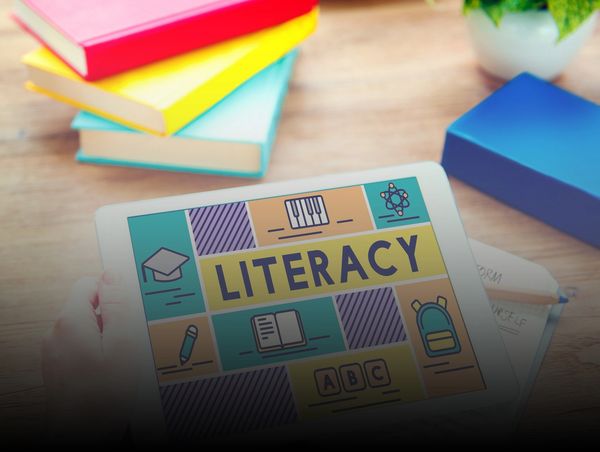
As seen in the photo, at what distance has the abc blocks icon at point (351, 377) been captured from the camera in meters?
0.67

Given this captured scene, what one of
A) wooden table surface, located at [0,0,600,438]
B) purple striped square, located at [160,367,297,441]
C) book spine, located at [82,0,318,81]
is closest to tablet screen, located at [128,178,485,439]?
purple striped square, located at [160,367,297,441]

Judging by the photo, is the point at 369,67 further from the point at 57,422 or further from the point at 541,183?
the point at 57,422

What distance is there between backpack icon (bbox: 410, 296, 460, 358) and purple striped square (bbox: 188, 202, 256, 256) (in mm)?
169

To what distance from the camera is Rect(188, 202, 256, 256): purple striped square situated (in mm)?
726

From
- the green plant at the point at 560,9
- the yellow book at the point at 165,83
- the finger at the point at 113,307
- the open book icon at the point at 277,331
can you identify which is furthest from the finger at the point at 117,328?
the green plant at the point at 560,9

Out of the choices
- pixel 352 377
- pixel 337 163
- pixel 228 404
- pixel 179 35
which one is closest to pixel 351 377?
pixel 352 377

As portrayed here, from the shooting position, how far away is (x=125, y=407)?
25.6 inches

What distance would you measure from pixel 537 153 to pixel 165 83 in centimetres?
43

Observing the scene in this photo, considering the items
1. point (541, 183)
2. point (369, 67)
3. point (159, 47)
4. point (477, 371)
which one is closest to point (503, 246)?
point (541, 183)

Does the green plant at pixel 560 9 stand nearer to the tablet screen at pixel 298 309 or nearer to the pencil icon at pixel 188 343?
the tablet screen at pixel 298 309

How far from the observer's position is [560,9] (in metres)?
0.90

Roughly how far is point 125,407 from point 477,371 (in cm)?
31

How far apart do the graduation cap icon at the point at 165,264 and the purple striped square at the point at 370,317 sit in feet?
0.49

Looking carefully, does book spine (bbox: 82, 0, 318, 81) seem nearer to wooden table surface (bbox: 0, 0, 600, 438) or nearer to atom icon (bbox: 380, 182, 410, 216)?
wooden table surface (bbox: 0, 0, 600, 438)
